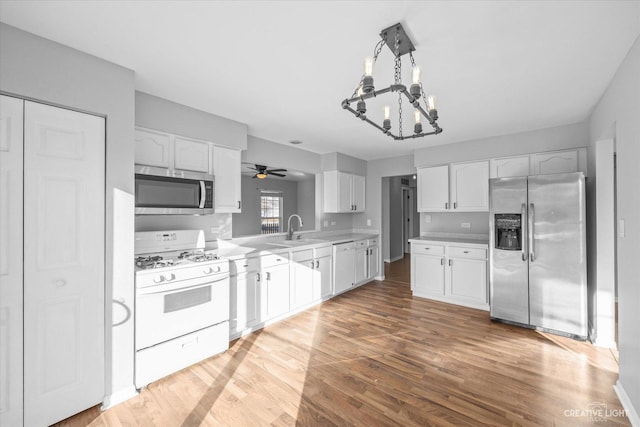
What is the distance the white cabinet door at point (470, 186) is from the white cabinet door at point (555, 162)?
56 centimetres

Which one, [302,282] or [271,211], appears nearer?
[302,282]

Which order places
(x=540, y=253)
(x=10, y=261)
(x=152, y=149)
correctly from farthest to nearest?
(x=540, y=253) < (x=152, y=149) < (x=10, y=261)

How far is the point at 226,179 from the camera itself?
3275mm

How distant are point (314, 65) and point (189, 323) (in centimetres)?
237

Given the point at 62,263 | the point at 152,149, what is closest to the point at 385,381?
the point at 62,263

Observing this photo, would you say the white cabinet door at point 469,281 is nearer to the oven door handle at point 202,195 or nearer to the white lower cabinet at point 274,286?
the white lower cabinet at point 274,286

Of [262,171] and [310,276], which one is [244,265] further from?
[262,171]

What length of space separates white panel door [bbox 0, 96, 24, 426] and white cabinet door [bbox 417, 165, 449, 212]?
15.2ft

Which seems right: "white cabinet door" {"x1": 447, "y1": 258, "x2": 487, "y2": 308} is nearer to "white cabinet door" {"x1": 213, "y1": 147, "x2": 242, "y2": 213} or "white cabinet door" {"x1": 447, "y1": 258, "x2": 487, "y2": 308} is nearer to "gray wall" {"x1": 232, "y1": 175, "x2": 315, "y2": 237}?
"gray wall" {"x1": 232, "y1": 175, "x2": 315, "y2": 237}

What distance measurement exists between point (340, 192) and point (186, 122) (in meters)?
2.81

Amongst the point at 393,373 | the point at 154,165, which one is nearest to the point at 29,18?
the point at 154,165

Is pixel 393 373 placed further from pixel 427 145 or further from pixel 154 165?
pixel 427 145

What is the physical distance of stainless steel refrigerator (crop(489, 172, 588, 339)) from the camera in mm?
3002

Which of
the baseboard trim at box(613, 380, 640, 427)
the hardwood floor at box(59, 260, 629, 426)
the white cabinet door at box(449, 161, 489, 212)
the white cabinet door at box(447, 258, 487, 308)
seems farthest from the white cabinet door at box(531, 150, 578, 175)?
the baseboard trim at box(613, 380, 640, 427)
